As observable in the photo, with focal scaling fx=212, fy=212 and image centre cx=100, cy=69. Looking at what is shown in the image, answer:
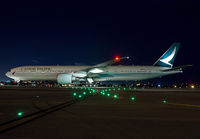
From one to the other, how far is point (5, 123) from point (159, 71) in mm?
52294

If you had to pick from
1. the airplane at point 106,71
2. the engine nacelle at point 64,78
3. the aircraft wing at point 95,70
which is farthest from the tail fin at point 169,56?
the engine nacelle at point 64,78

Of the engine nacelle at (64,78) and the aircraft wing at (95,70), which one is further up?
the aircraft wing at (95,70)

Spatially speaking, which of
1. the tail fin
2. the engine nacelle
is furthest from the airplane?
the engine nacelle

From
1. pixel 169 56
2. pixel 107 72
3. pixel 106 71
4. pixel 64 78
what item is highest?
pixel 169 56

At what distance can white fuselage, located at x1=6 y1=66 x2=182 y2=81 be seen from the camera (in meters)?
54.9

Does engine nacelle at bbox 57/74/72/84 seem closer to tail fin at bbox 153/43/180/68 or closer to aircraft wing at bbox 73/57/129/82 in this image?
aircraft wing at bbox 73/57/129/82

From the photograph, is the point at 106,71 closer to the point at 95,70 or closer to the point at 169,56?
→ the point at 95,70

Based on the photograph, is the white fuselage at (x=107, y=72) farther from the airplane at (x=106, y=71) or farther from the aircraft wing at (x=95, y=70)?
the aircraft wing at (x=95, y=70)

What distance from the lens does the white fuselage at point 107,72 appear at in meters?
54.9

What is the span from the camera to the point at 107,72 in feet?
179

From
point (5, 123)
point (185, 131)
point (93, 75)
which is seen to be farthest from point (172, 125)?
point (93, 75)

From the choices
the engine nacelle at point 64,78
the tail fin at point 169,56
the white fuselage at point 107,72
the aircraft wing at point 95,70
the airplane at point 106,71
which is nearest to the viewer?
the engine nacelle at point 64,78

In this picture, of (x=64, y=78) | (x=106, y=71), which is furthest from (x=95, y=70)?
(x=64, y=78)

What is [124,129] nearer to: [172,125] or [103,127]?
[103,127]
